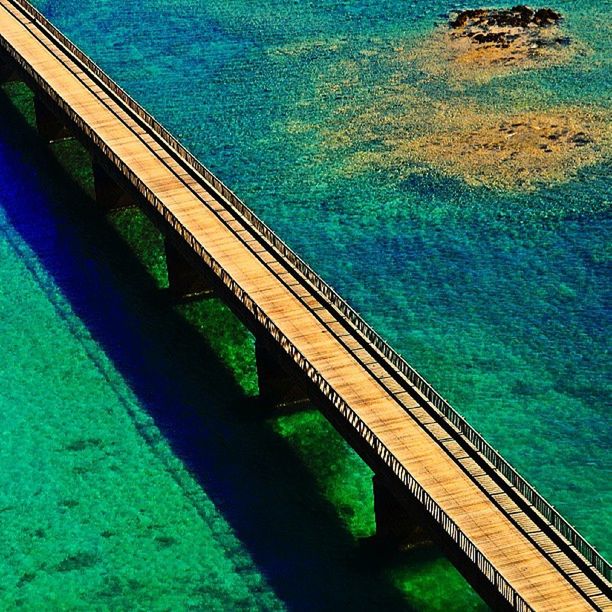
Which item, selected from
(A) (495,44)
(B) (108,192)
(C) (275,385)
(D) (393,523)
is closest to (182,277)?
(C) (275,385)

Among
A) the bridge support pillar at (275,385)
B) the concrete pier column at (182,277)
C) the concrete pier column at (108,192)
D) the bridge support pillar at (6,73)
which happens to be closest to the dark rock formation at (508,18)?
the bridge support pillar at (6,73)

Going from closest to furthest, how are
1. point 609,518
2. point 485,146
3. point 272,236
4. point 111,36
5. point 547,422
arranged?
1. point 609,518
2. point 547,422
3. point 272,236
4. point 485,146
5. point 111,36

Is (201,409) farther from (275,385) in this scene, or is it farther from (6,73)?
(6,73)

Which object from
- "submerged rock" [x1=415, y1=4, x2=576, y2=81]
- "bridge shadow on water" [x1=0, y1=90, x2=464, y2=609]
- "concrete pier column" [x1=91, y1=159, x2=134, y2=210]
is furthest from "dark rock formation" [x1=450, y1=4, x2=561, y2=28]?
"concrete pier column" [x1=91, y1=159, x2=134, y2=210]

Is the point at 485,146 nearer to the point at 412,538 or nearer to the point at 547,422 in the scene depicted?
the point at 547,422

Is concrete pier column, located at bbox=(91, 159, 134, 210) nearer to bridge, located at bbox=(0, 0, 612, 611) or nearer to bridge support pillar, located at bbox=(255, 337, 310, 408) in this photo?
bridge, located at bbox=(0, 0, 612, 611)

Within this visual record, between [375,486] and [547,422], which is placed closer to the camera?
[375,486]

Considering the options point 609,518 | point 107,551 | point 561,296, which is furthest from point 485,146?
point 107,551
